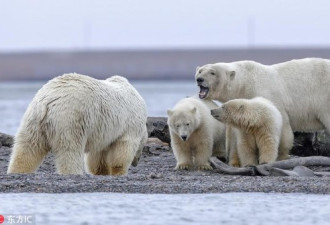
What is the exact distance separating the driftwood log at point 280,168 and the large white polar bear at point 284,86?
37.0 inches

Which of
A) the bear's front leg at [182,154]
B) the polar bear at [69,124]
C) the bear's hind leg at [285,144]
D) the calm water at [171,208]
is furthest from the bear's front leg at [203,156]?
the calm water at [171,208]

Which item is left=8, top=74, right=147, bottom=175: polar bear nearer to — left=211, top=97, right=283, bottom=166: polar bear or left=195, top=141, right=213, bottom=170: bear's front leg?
left=195, top=141, right=213, bottom=170: bear's front leg

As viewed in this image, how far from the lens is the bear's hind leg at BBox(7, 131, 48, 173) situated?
35.4 ft

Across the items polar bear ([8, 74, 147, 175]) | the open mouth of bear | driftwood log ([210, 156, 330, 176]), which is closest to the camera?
polar bear ([8, 74, 147, 175])

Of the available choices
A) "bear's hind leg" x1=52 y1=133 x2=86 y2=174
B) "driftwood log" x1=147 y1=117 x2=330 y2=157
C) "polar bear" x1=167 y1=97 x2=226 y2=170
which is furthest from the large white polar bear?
"bear's hind leg" x1=52 y1=133 x2=86 y2=174

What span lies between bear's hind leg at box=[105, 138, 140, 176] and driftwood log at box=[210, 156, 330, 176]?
1.04m

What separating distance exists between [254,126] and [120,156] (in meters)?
1.66

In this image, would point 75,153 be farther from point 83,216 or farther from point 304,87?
point 304,87

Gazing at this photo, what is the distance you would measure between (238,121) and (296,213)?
11.6 ft

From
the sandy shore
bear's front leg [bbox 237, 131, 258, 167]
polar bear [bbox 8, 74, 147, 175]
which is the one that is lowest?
the sandy shore

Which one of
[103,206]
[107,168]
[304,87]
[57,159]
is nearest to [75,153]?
[57,159]

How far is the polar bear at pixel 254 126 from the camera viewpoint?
40.0 ft

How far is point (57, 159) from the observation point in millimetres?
10875

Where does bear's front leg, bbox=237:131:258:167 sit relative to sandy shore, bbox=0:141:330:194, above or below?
above
